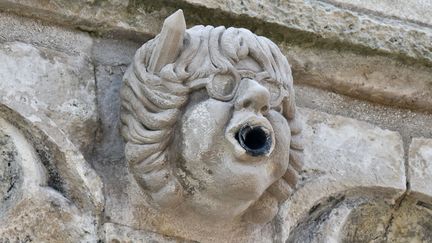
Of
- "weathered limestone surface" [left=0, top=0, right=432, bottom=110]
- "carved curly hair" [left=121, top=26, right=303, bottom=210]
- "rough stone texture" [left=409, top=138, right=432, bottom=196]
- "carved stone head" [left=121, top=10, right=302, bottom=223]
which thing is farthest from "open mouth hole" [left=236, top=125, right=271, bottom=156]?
"rough stone texture" [left=409, top=138, right=432, bottom=196]

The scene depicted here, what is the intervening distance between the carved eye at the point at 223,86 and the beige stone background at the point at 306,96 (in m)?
0.24

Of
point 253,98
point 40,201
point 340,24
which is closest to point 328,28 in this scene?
point 340,24

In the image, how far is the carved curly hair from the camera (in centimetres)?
180

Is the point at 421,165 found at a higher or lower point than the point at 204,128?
lower

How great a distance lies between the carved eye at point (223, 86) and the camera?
1797 millimetres

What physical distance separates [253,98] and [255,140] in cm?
7

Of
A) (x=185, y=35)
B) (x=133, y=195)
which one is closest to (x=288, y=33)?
(x=185, y=35)

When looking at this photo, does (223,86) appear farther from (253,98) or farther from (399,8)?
(399,8)

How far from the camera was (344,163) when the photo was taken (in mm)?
2150

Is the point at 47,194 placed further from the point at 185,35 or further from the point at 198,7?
the point at 198,7

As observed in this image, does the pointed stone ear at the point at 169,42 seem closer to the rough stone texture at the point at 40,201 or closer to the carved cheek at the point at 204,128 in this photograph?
the carved cheek at the point at 204,128

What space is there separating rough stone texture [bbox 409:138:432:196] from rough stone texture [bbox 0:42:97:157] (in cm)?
71

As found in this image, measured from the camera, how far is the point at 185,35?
1.86 meters

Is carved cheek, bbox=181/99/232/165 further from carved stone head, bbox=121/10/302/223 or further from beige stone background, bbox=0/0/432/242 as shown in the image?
beige stone background, bbox=0/0/432/242
